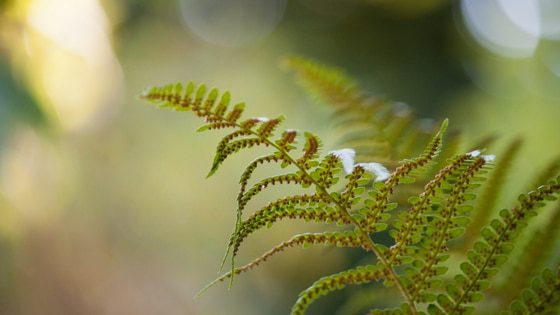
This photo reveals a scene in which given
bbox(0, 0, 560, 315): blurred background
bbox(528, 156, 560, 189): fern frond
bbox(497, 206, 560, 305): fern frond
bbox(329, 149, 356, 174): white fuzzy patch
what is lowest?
bbox(497, 206, 560, 305): fern frond

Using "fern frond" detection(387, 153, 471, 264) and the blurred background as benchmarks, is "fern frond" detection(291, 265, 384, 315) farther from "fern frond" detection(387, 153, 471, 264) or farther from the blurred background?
the blurred background

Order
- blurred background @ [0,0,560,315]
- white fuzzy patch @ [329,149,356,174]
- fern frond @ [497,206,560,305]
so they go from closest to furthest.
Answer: white fuzzy patch @ [329,149,356,174] < fern frond @ [497,206,560,305] < blurred background @ [0,0,560,315]

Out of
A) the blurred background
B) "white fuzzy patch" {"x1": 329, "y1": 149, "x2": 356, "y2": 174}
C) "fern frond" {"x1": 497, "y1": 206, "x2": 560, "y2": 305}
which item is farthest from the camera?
the blurred background

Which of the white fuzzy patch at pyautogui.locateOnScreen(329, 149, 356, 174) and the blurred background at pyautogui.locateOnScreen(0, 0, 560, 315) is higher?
the blurred background at pyautogui.locateOnScreen(0, 0, 560, 315)

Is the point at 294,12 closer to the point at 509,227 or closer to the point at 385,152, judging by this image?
the point at 385,152

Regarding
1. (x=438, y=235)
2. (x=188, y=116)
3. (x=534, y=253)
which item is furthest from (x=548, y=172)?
(x=188, y=116)

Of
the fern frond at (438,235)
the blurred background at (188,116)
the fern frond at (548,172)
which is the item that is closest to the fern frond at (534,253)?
the fern frond at (548,172)

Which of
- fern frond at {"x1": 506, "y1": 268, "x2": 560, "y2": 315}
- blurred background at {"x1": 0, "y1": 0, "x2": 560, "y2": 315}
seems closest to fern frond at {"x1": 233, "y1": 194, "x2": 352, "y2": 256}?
fern frond at {"x1": 506, "y1": 268, "x2": 560, "y2": 315}
